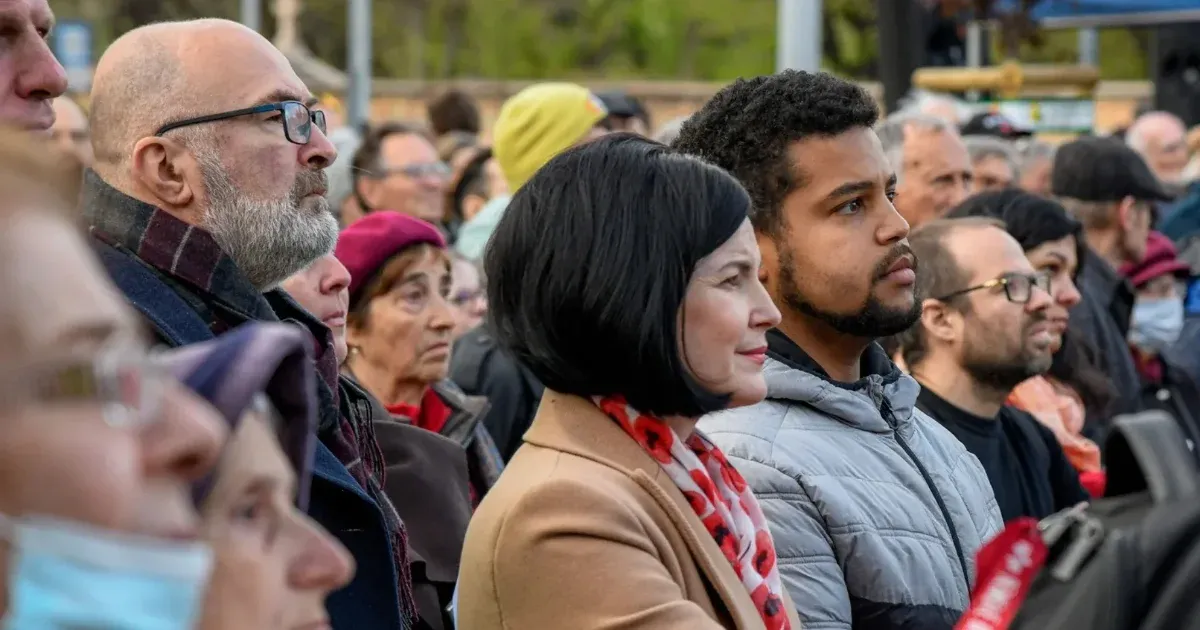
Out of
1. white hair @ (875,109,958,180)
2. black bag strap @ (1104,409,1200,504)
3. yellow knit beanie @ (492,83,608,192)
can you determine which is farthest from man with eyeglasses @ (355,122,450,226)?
black bag strap @ (1104,409,1200,504)

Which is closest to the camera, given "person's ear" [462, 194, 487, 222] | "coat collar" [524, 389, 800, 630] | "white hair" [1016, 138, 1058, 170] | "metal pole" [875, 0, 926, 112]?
"coat collar" [524, 389, 800, 630]

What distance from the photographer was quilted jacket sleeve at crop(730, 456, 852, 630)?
9.59 feet

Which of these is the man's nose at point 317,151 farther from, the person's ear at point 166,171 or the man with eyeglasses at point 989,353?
the man with eyeglasses at point 989,353

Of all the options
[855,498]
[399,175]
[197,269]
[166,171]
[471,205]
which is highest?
[166,171]

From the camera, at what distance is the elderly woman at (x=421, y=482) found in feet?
12.1

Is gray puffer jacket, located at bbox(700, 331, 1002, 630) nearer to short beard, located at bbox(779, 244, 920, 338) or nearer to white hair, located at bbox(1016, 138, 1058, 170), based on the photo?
short beard, located at bbox(779, 244, 920, 338)

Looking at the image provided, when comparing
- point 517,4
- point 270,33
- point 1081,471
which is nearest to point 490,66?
point 517,4

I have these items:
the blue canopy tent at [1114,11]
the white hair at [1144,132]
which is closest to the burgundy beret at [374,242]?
the white hair at [1144,132]

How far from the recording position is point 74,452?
1.21 meters

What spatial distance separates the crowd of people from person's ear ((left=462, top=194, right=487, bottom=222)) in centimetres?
375

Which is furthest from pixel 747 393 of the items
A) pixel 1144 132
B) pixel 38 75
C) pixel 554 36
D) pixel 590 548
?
pixel 554 36

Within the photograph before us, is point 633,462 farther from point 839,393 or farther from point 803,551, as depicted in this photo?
point 839,393

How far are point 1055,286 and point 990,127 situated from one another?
375 centimetres

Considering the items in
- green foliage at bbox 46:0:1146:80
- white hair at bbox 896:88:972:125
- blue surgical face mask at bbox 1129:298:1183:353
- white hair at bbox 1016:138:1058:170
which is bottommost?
green foliage at bbox 46:0:1146:80
